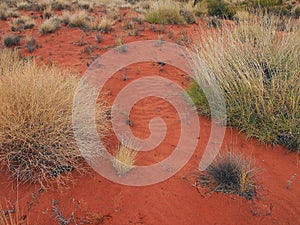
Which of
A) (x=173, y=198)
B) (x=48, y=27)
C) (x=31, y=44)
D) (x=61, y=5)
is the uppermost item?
(x=61, y=5)

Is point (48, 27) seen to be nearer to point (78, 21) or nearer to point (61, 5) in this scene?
point (78, 21)

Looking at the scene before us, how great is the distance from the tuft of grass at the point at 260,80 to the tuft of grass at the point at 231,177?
0.97m

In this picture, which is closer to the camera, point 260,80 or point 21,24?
point 260,80

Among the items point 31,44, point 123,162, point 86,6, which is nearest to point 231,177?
point 123,162

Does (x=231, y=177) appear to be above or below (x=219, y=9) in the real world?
below

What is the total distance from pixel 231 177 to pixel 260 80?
5.69 feet

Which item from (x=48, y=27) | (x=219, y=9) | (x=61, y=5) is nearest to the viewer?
(x=48, y=27)

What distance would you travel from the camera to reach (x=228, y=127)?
15.7 feet

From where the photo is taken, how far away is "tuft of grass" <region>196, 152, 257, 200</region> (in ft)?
11.3

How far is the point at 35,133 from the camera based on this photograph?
3.69m

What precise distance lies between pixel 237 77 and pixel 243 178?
2029 mm

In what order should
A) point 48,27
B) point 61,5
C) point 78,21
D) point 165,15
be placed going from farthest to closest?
point 61,5
point 165,15
point 78,21
point 48,27

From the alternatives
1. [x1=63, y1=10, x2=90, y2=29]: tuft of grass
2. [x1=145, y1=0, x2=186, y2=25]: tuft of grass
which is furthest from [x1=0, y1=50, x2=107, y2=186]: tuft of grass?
[x1=145, y1=0, x2=186, y2=25]: tuft of grass

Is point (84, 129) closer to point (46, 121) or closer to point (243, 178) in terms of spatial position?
point (46, 121)
